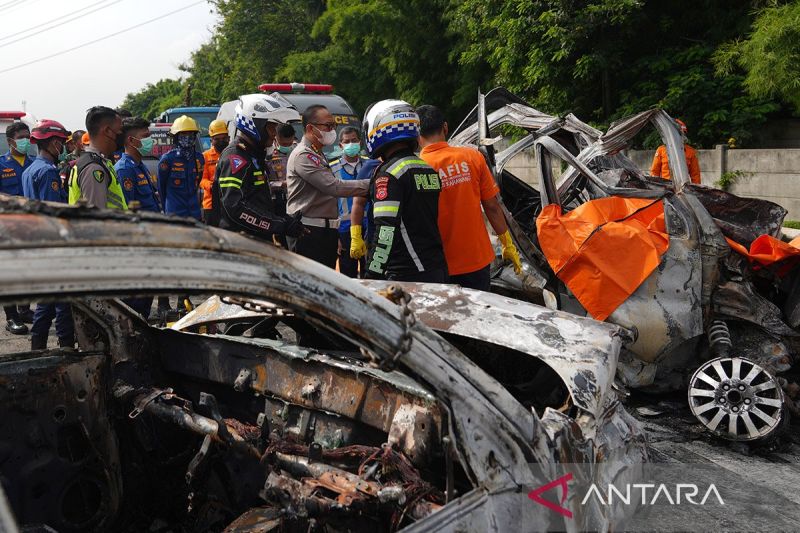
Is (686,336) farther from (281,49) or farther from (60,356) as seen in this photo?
(281,49)

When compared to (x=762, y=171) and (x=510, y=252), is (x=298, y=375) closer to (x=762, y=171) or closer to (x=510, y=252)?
(x=510, y=252)

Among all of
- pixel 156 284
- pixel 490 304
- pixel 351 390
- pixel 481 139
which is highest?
pixel 481 139

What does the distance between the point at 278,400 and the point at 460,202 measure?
84.2 inches

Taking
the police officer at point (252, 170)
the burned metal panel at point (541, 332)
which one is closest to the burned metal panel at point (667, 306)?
the burned metal panel at point (541, 332)

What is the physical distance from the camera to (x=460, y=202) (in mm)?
4504

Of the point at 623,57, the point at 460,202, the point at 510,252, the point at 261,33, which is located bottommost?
the point at 510,252

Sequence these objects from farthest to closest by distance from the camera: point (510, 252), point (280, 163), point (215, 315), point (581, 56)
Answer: point (581, 56) < point (280, 163) < point (510, 252) < point (215, 315)

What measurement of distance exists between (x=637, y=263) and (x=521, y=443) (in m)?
2.93

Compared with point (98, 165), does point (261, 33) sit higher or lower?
higher

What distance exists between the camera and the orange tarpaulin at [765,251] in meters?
4.60

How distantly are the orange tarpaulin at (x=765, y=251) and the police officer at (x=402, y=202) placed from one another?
2.04m

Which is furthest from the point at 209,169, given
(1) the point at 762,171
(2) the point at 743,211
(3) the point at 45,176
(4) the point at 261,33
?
(4) the point at 261,33

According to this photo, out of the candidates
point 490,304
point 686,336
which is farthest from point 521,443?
point 686,336

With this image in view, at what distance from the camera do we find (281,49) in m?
28.2
